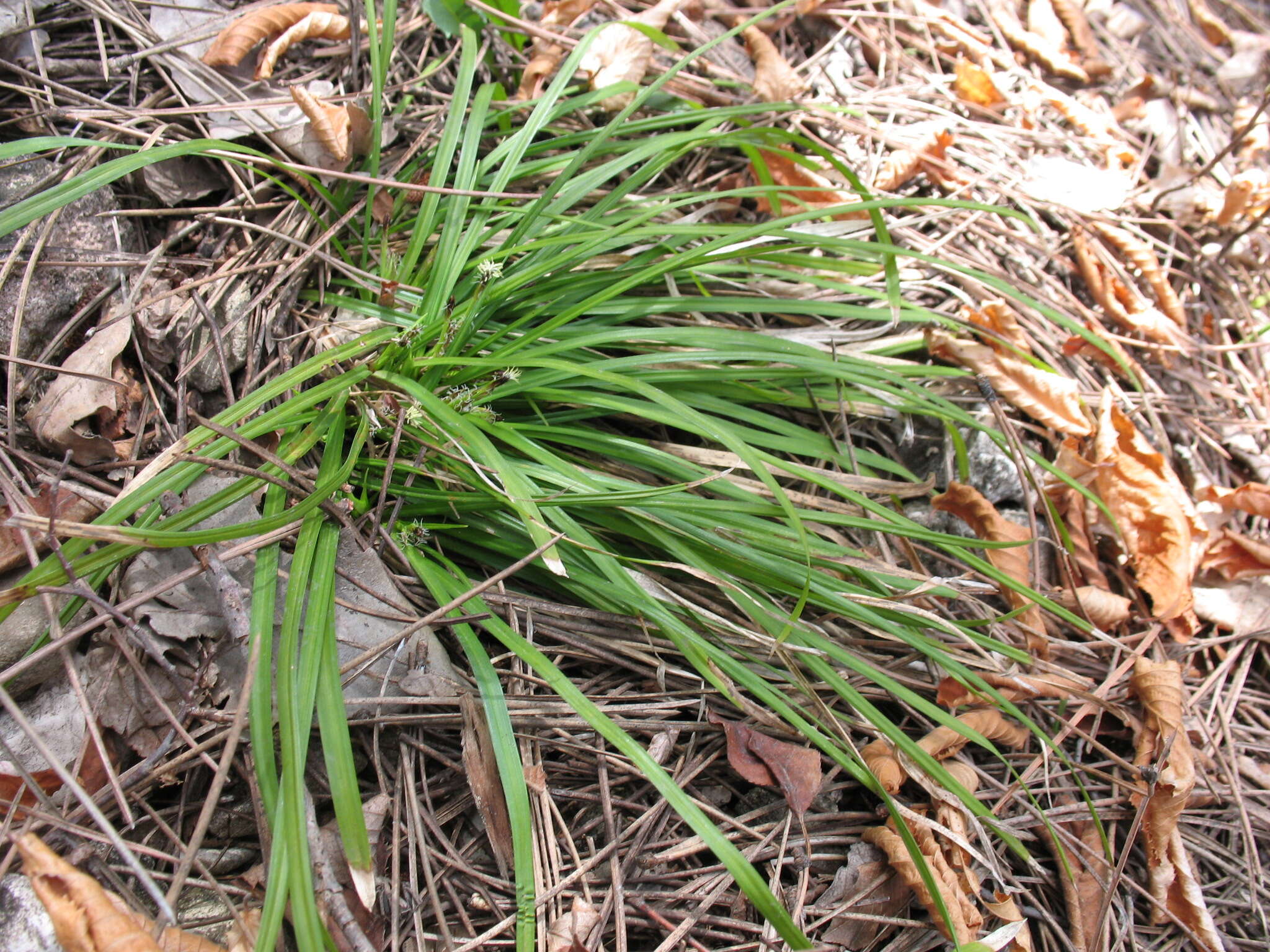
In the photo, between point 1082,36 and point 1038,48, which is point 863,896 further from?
point 1082,36

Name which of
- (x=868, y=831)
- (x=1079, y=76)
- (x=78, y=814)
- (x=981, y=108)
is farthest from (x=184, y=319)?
(x=1079, y=76)

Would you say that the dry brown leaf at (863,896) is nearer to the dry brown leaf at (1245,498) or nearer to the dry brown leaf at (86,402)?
the dry brown leaf at (1245,498)

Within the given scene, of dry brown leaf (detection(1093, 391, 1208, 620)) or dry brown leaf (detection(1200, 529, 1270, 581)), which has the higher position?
dry brown leaf (detection(1093, 391, 1208, 620))

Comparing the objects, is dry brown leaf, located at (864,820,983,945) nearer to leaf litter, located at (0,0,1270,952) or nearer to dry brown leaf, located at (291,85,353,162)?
leaf litter, located at (0,0,1270,952)

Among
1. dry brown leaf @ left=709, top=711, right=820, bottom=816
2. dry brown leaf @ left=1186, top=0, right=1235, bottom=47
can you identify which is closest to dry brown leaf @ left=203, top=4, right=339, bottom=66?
dry brown leaf @ left=709, top=711, right=820, bottom=816

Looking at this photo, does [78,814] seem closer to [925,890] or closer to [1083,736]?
[925,890]

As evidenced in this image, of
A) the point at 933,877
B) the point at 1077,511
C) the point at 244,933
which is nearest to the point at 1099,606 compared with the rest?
the point at 1077,511

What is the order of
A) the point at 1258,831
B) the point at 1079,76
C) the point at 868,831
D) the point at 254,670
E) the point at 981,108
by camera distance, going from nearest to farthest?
the point at 254,670 → the point at 868,831 → the point at 1258,831 → the point at 981,108 → the point at 1079,76

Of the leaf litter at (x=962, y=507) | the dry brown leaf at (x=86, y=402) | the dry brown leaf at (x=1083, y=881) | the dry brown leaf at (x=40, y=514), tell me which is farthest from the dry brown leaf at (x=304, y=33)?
the dry brown leaf at (x=1083, y=881)
